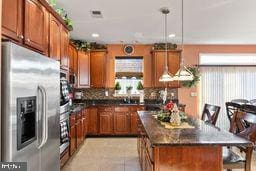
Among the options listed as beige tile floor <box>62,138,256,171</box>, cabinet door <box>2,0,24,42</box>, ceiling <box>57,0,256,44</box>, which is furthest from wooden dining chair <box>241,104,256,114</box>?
cabinet door <box>2,0,24,42</box>

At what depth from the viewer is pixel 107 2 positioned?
13.7ft

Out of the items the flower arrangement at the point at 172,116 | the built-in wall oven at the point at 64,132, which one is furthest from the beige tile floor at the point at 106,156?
the flower arrangement at the point at 172,116

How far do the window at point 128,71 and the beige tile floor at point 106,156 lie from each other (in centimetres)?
166

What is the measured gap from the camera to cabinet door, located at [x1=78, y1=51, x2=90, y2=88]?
7.30 metres

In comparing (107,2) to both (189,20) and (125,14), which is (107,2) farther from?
(189,20)

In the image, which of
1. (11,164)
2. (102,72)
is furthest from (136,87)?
(11,164)

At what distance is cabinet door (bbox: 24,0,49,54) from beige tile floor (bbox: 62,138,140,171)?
2.28 metres

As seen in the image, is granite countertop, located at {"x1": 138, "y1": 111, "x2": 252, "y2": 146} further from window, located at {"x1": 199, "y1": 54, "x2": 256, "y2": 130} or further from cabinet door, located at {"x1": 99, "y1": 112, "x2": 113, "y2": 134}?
window, located at {"x1": 199, "y1": 54, "x2": 256, "y2": 130}

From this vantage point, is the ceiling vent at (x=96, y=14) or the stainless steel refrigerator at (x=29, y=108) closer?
the stainless steel refrigerator at (x=29, y=108)

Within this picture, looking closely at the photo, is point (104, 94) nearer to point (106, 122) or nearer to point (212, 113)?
point (106, 122)

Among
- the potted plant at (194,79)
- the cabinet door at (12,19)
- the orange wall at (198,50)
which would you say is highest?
the orange wall at (198,50)

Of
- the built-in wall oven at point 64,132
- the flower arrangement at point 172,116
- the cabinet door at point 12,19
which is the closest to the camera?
the cabinet door at point 12,19

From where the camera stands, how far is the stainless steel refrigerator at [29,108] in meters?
1.89

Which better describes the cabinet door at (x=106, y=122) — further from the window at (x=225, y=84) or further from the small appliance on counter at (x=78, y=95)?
the window at (x=225, y=84)
